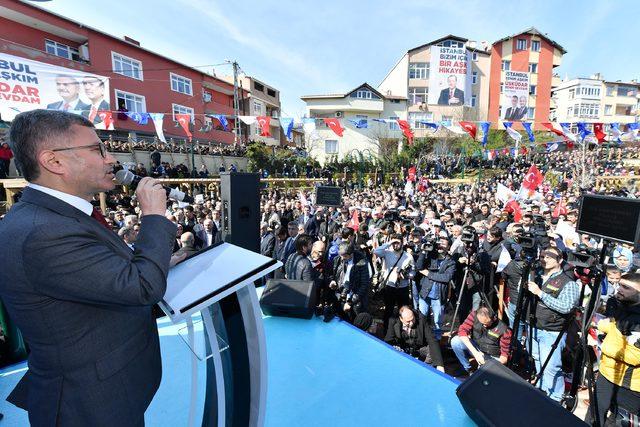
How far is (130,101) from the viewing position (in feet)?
74.8

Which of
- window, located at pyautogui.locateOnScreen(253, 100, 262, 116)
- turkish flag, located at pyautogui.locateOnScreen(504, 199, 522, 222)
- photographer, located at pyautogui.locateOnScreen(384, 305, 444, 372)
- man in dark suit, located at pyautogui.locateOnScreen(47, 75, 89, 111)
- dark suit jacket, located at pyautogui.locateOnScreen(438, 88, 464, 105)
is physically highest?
dark suit jacket, located at pyautogui.locateOnScreen(438, 88, 464, 105)

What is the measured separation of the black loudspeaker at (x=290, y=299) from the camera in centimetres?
376

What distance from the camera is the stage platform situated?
2.36 metres

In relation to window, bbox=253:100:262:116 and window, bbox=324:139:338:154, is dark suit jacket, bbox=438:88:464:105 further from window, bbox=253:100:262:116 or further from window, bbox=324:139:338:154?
window, bbox=253:100:262:116

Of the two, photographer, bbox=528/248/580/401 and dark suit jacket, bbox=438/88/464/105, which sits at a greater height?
dark suit jacket, bbox=438/88/464/105

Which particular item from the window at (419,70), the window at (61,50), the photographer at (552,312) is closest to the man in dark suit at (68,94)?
the window at (61,50)

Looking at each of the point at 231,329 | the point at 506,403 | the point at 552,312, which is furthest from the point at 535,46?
the point at 231,329

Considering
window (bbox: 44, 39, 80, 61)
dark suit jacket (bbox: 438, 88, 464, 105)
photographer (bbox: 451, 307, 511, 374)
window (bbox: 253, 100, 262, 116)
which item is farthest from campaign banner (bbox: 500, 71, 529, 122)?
window (bbox: 44, 39, 80, 61)

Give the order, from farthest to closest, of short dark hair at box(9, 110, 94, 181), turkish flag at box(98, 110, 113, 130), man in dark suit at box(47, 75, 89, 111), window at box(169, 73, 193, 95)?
1. window at box(169, 73, 193, 95)
2. turkish flag at box(98, 110, 113, 130)
3. man in dark suit at box(47, 75, 89, 111)
4. short dark hair at box(9, 110, 94, 181)

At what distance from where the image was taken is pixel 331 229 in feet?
28.4

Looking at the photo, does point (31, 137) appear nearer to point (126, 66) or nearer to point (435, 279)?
point (435, 279)

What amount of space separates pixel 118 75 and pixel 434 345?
2595 cm

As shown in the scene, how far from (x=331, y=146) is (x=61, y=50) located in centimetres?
2322

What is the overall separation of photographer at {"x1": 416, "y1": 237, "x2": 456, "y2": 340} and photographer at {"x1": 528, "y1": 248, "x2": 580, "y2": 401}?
4.06 feet
